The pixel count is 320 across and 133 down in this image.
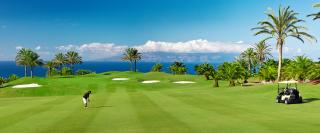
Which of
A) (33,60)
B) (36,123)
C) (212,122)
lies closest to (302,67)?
(212,122)

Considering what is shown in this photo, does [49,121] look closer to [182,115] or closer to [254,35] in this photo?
[182,115]

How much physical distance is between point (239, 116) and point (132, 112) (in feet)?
32.1

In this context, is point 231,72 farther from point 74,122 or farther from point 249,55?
point 249,55

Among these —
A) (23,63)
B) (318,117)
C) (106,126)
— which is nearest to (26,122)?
(106,126)

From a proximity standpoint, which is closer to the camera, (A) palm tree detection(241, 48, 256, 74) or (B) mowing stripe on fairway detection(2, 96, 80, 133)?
(B) mowing stripe on fairway detection(2, 96, 80, 133)

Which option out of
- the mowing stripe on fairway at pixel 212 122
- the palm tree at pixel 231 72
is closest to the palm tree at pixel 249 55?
the palm tree at pixel 231 72

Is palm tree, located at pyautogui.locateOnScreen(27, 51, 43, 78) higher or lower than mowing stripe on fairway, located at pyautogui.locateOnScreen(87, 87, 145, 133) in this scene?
higher

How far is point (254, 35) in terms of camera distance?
84.6 m

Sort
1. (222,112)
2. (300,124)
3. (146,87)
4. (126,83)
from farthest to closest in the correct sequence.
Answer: (126,83) < (146,87) < (222,112) < (300,124)

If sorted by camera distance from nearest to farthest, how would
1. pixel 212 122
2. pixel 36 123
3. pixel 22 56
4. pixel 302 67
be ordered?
1. pixel 212 122
2. pixel 36 123
3. pixel 302 67
4. pixel 22 56

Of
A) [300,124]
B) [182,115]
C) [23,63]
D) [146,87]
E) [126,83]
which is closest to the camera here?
[300,124]

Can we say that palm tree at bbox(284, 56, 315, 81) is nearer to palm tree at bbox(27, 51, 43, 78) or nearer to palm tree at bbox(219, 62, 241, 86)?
palm tree at bbox(219, 62, 241, 86)

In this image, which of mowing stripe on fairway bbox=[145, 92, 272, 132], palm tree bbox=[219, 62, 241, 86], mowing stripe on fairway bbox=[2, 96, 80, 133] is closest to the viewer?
mowing stripe on fairway bbox=[145, 92, 272, 132]

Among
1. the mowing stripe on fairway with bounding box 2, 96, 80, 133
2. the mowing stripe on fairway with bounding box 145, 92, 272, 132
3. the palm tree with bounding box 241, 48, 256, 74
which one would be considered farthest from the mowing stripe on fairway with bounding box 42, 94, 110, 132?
the palm tree with bounding box 241, 48, 256, 74
